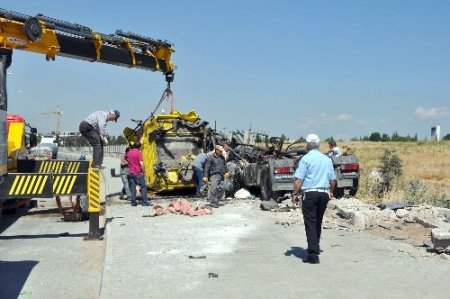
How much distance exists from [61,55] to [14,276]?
818 cm

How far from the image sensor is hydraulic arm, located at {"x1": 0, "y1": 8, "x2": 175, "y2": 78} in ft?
43.8

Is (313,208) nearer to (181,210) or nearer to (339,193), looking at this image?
(181,210)

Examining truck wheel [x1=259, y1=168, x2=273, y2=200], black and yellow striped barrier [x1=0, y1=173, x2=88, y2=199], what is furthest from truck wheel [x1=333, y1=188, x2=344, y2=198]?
black and yellow striped barrier [x1=0, y1=173, x2=88, y2=199]

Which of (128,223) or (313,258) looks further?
(128,223)

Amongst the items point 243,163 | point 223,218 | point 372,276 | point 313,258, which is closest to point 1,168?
point 313,258

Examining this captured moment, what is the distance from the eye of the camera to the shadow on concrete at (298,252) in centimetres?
804

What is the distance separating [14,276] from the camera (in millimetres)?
8016

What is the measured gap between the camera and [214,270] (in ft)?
23.8

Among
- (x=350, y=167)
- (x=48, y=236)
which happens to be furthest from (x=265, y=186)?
(x=48, y=236)

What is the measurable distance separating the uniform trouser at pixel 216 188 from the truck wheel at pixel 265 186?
3.39 feet

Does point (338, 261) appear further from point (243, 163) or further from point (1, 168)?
point (243, 163)

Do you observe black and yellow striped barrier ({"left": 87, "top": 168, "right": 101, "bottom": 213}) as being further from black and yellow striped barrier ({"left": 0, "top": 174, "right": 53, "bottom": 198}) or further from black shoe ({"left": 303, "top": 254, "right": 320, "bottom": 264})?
black shoe ({"left": 303, "top": 254, "right": 320, "bottom": 264})

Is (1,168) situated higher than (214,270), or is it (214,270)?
(1,168)

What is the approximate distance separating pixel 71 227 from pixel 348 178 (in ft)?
22.1
